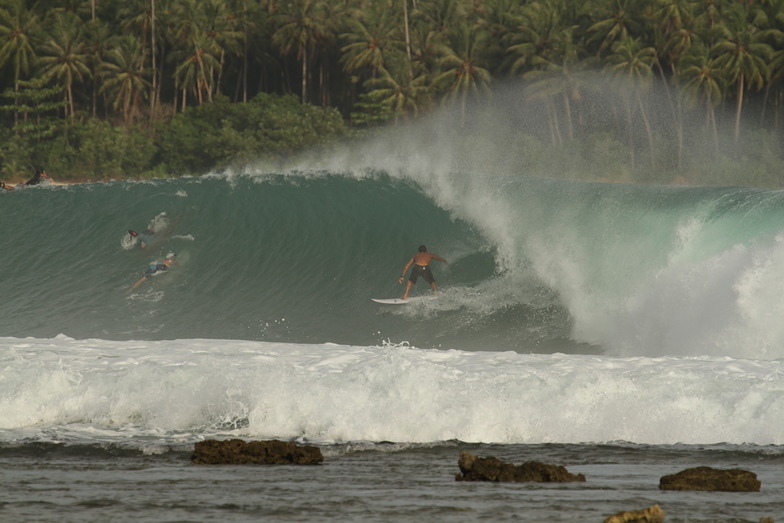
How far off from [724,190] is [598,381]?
1241cm

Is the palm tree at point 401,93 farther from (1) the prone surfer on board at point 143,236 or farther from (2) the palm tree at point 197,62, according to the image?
(1) the prone surfer on board at point 143,236

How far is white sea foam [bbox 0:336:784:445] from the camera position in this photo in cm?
966

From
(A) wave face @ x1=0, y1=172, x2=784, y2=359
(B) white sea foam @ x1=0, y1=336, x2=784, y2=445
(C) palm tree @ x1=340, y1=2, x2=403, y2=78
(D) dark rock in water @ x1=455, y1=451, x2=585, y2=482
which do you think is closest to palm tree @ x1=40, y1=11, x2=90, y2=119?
(C) palm tree @ x1=340, y1=2, x2=403, y2=78

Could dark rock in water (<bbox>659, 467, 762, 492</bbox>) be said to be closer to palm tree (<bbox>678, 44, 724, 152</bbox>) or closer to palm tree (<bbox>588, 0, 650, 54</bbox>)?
palm tree (<bbox>678, 44, 724, 152</bbox>)

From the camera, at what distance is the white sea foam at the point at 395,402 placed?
380 inches

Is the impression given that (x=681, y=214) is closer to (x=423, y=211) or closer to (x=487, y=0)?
(x=423, y=211)

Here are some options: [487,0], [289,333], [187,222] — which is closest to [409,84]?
[487,0]

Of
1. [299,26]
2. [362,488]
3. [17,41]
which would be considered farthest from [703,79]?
[362,488]

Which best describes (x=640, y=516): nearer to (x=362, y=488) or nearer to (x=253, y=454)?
(x=362, y=488)

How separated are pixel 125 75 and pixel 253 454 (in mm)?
63767

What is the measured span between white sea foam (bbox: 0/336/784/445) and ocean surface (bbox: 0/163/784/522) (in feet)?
0.08

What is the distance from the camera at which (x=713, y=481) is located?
7098 mm

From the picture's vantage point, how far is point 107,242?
22.8 m

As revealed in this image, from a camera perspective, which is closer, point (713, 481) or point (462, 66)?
point (713, 481)
